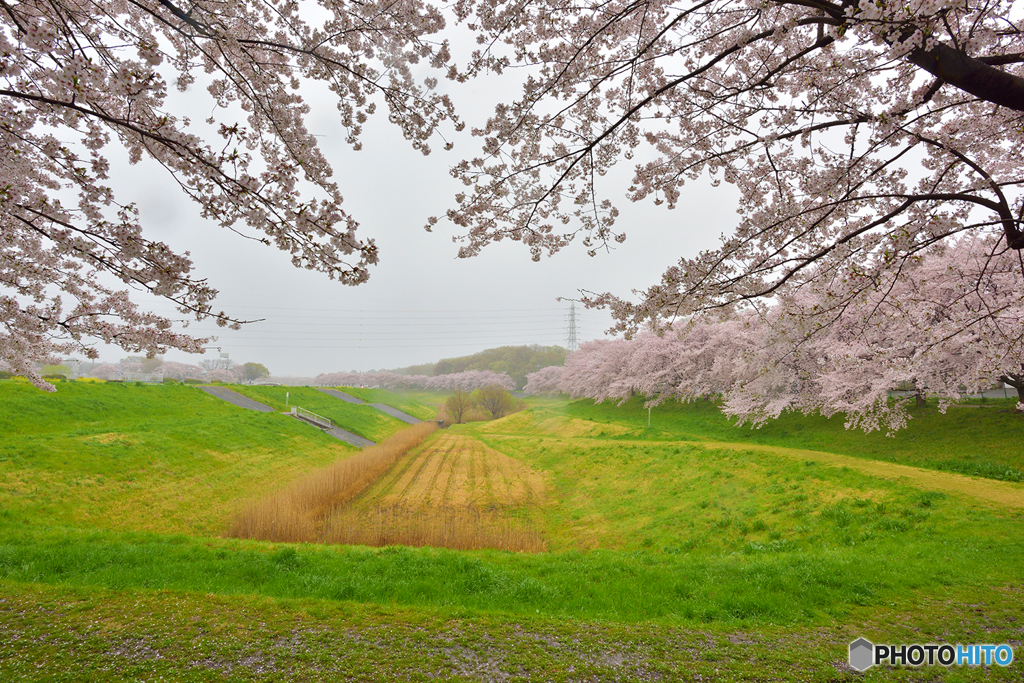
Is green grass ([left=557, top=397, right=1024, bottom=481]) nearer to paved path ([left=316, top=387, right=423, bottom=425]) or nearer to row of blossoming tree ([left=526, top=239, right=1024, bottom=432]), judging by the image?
row of blossoming tree ([left=526, top=239, right=1024, bottom=432])

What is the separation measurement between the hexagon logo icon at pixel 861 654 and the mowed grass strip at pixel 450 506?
22.5ft

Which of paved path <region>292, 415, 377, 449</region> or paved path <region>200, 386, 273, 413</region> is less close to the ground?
paved path <region>200, 386, 273, 413</region>

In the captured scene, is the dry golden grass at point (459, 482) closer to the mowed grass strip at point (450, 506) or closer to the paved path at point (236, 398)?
Result: the mowed grass strip at point (450, 506)

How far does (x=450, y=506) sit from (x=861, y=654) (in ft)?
37.8

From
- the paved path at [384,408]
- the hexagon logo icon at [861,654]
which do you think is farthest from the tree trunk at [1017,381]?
the paved path at [384,408]

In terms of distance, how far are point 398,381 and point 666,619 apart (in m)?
78.4

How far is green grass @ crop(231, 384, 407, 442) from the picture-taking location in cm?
3356

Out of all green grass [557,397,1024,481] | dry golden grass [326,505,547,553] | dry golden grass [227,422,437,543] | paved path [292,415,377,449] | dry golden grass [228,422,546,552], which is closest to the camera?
dry golden grass [326,505,547,553]

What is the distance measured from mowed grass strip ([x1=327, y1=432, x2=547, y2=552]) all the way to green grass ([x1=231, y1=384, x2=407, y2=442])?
11931mm

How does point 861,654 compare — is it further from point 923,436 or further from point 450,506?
point 923,436

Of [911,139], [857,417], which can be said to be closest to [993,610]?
[911,139]

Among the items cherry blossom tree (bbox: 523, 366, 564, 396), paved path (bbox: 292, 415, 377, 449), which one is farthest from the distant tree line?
paved path (bbox: 292, 415, 377, 449)

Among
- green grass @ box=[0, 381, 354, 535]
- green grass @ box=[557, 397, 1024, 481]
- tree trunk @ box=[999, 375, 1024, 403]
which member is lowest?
green grass @ box=[0, 381, 354, 535]

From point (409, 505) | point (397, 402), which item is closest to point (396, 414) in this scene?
point (397, 402)
